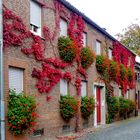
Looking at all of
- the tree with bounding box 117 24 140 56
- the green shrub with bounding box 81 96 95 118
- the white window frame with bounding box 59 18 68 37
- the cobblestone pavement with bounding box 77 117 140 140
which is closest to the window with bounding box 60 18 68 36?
the white window frame with bounding box 59 18 68 37

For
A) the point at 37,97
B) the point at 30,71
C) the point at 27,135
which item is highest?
the point at 30,71

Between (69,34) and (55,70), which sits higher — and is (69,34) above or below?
above

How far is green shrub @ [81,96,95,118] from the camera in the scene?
877 inches

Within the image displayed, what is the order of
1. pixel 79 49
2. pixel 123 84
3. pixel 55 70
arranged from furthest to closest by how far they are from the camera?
pixel 123 84 → pixel 79 49 → pixel 55 70

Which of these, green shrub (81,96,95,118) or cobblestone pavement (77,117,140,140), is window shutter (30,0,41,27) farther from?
green shrub (81,96,95,118)

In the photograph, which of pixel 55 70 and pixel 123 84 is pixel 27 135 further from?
pixel 123 84

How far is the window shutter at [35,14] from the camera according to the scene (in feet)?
55.1

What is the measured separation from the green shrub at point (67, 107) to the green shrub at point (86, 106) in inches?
103

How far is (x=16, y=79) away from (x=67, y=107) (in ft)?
15.6

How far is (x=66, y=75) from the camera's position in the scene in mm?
19984

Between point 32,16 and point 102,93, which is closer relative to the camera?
point 32,16

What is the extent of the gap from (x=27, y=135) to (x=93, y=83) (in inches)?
413

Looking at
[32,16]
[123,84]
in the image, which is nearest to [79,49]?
[32,16]

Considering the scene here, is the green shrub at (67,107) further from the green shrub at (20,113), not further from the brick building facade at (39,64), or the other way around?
the green shrub at (20,113)
